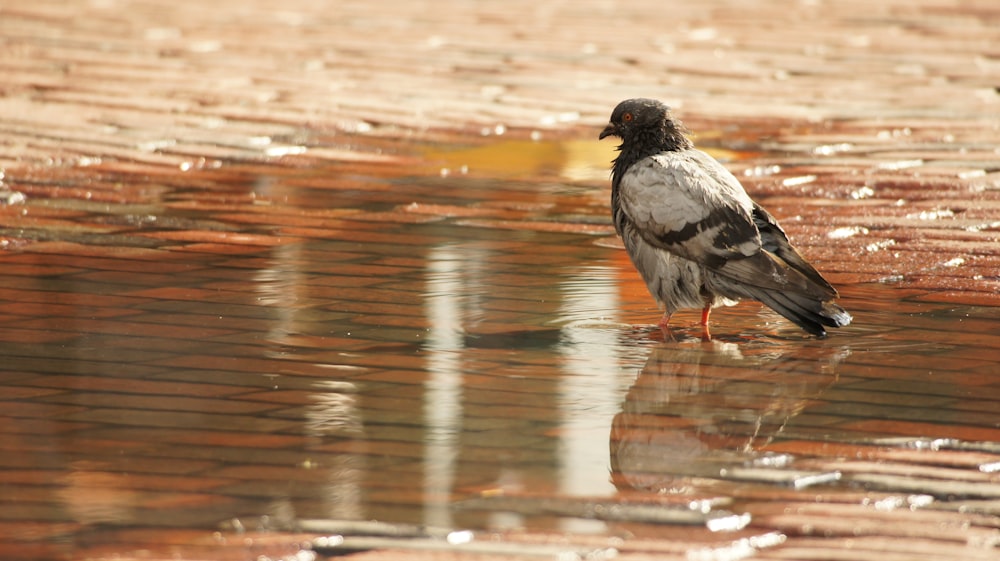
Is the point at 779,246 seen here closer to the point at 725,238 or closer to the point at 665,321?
the point at 725,238

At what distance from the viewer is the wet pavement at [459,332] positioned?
9.62 ft

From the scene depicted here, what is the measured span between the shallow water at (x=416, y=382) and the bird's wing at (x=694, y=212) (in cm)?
25

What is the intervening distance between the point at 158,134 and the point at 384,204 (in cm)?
175

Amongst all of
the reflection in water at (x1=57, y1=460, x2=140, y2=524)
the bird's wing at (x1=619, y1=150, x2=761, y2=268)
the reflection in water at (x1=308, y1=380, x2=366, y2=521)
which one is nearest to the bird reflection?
the bird's wing at (x1=619, y1=150, x2=761, y2=268)

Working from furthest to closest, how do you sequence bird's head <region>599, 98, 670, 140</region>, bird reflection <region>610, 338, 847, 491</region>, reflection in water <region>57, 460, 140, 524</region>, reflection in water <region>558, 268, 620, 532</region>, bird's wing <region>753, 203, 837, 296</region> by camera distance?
1. bird's head <region>599, 98, 670, 140</region>
2. bird's wing <region>753, 203, 837, 296</region>
3. bird reflection <region>610, 338, 847, 491</region>
4. reflection in water <region>558, 268, 620, 532</region>
5. reflection in water <region>57, 460, 140, 524</region>

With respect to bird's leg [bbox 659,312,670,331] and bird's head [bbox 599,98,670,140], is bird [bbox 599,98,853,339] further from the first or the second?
bird's head [bbox 599,98,670,140]

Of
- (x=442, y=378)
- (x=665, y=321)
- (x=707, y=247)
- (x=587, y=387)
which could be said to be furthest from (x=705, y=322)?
(x=442, y=378)

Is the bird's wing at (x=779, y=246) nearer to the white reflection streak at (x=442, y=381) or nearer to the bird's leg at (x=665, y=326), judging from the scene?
the bird's leg at (x=665, y=326)

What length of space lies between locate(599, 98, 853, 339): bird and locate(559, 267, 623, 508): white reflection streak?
226 millimetres

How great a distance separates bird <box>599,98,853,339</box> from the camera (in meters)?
4.35

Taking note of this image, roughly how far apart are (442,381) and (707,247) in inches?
40.9

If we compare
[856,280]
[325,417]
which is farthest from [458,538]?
[856,280]

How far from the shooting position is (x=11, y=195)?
19.8ft

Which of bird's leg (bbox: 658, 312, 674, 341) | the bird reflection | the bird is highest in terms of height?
the bird
